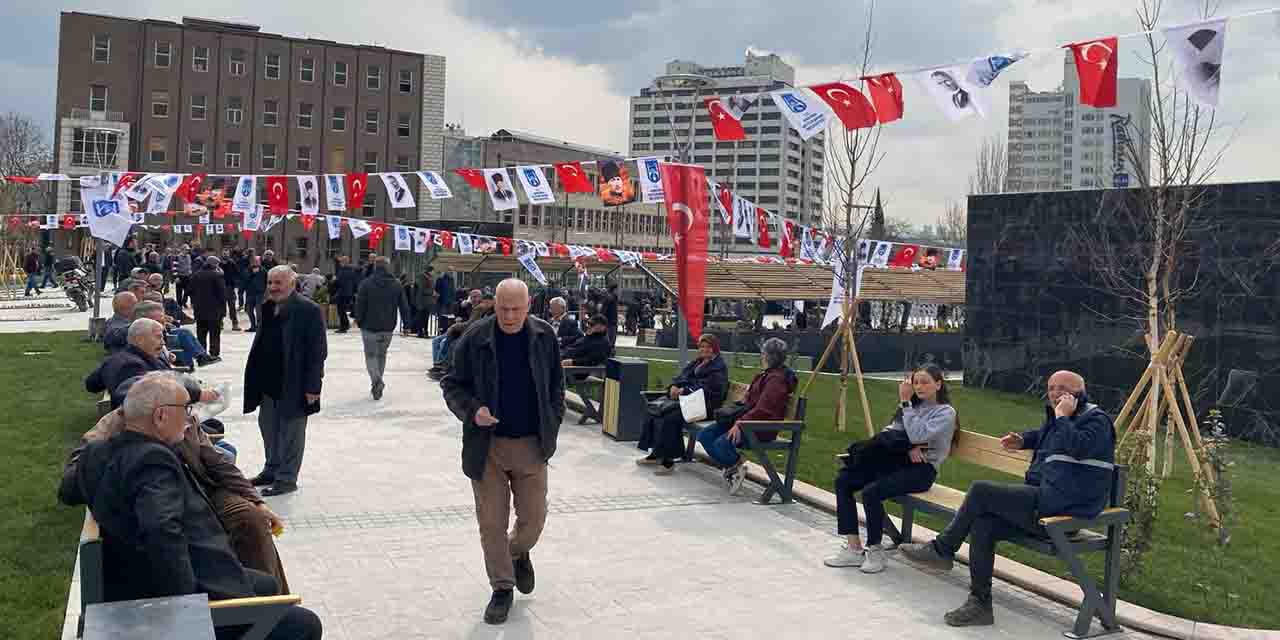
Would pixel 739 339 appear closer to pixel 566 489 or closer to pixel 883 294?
pixel 883 294

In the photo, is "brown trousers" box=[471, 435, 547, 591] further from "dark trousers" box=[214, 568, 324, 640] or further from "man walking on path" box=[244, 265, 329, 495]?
"man walking on path" box=[244, 265, 329, 495]

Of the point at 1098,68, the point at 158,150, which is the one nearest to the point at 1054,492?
the point at 1098,68

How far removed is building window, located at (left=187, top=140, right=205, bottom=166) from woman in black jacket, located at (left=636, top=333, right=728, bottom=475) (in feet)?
223

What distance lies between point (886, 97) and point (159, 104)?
67.4 metres

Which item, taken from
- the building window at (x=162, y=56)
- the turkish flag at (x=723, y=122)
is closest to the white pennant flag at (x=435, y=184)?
the turkish flag at (x=723, y=122)

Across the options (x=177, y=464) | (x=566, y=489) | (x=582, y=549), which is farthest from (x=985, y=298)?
(x=177, y=464)

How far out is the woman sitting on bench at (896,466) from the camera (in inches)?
279

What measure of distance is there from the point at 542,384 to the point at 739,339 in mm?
18958

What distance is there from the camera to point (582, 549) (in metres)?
7.33

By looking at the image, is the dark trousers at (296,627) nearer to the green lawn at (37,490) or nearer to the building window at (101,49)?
the green lawn at (37,490)

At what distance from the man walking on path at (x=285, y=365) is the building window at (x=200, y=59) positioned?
68856mm

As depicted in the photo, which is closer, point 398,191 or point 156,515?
point 156,515

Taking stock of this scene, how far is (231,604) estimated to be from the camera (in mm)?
4035

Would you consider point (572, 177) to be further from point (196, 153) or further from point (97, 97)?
point (97, 97)
